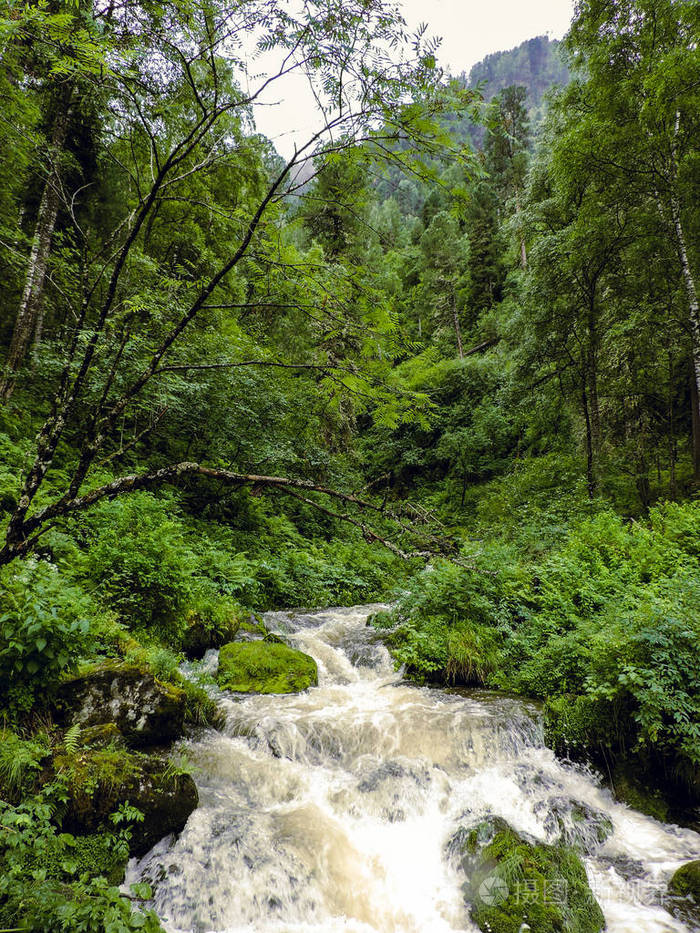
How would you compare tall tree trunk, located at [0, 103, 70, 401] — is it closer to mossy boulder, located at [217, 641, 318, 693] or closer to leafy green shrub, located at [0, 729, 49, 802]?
mossy boulder, located at [217, 641, 318, 693]

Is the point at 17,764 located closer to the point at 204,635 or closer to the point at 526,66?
→ the point at 204,635

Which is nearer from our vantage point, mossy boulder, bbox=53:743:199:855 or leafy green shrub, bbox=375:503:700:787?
mossy boulder, bbox=53:743:199:855

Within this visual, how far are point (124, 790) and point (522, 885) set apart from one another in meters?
3.26

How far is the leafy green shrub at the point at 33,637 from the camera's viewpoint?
341 centimetres

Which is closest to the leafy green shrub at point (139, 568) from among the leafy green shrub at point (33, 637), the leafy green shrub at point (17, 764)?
the leafy green shrub at point (33, 637)

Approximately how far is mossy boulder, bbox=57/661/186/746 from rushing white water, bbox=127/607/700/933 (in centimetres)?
56

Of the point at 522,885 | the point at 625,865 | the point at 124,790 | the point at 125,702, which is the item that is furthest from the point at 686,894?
the point at 125,702

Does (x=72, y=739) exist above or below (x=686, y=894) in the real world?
above

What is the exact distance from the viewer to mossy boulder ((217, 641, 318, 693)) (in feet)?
20.1

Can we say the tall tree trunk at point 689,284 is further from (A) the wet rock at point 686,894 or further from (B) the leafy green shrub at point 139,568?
(B) the leafy green shrub at point 139,568

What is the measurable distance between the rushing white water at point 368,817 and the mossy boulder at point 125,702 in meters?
0.56

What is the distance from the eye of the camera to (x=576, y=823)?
4.16 m

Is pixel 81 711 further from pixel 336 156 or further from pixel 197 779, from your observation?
pixel 336 156

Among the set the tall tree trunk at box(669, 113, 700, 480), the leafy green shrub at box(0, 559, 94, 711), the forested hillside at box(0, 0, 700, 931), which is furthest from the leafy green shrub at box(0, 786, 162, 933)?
the tall tree trunk at box(669, 113, 700, 480)
